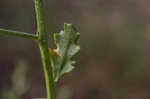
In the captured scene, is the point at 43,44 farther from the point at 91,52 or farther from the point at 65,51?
the point at 91,52

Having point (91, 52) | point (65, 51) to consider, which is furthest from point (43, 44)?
point (91, 52)

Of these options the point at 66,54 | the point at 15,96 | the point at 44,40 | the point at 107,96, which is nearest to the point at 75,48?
the point at 66,54

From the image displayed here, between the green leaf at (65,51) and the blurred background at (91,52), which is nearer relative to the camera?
the green leaf at (65,51)

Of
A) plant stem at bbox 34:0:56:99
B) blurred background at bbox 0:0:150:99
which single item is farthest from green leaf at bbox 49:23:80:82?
blurred background at bbox 0:0:150:99

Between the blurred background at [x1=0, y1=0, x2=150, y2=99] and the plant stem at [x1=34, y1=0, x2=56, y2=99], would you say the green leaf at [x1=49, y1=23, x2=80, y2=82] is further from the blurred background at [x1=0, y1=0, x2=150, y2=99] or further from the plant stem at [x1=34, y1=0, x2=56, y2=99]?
the blurred background at [x1=0, y1=0, x2=150, y2=99]

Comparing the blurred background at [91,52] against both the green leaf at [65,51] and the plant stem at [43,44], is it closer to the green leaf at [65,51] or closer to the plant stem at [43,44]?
the green leaf at [65,51]

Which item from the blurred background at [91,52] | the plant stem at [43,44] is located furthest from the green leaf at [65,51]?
the blurred background at [91,52]
